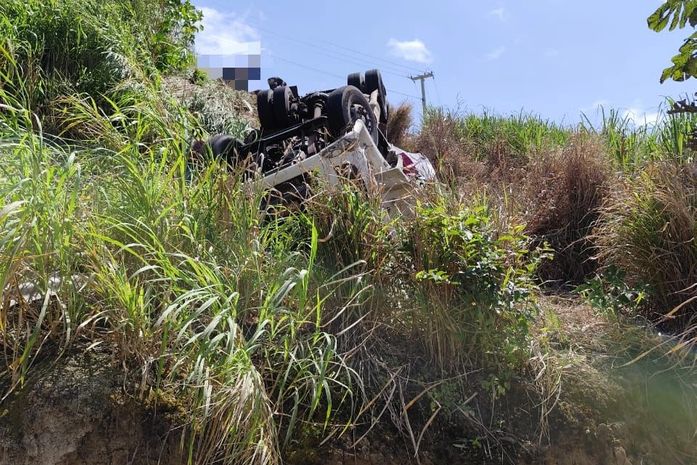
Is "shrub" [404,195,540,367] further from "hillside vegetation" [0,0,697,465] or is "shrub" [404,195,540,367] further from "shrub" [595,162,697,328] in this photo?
"shrub" [595,162,697,328]

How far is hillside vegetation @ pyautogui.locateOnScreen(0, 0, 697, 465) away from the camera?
3.09 m

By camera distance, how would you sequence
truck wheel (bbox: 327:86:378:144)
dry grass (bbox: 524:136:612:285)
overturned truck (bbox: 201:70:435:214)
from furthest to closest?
truck wheel (bbox: 327:86:378:144), dry grass (bbox: 524:136:612:285), overturned truck (bbox: 201:70:435:214)

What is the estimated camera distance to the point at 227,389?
9.40 ft

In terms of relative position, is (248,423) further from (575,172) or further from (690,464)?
(575,172)

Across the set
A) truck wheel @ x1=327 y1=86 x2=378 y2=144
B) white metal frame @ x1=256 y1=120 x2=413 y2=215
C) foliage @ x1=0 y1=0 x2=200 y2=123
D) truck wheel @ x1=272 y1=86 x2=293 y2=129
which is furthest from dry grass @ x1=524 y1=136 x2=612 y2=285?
foliage @ x1=0 y1=0 x2=200 y2=123

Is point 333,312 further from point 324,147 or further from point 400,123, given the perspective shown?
point 400,123

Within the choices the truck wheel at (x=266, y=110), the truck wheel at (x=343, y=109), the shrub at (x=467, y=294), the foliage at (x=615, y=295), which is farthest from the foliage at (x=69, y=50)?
the foliage at (x=615, y=295)

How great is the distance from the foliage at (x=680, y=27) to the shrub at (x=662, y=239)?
0.96 m

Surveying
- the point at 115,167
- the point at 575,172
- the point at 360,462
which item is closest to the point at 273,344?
the point at 360,462

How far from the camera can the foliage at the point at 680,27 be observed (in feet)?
11.6

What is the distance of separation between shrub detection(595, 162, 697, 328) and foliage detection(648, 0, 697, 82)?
37.8 inches

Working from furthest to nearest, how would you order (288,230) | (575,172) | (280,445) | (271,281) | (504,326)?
(575,172) < (288,230) < (504,326) < (271,281) < (280,445)

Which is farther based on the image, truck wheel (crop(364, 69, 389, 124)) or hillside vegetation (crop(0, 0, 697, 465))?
truck wheel (crop(364, 69, 389, 124))

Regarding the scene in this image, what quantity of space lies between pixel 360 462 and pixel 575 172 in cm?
418
